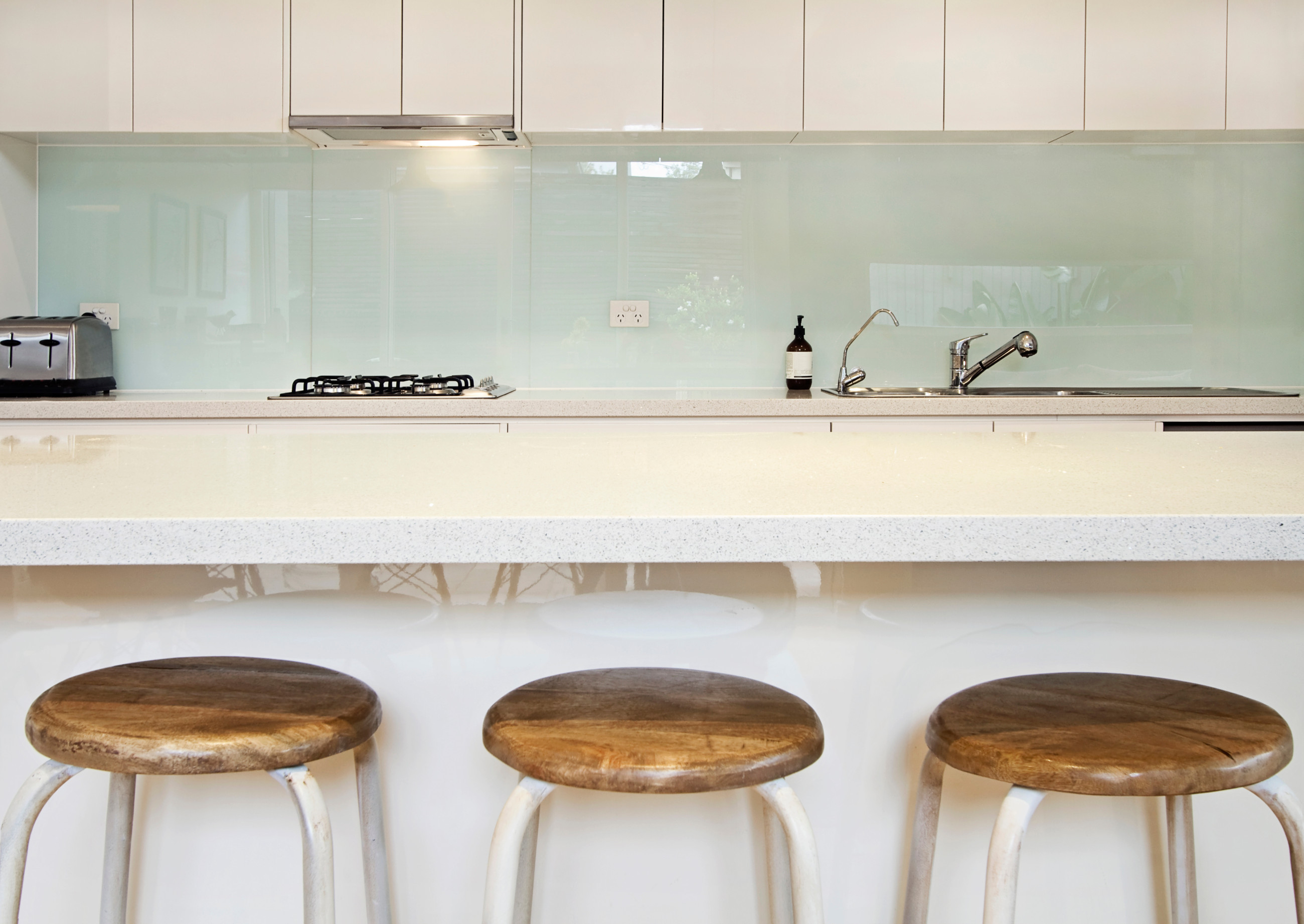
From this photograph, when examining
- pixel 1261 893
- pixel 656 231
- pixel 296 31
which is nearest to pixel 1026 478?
pixel 1261 893

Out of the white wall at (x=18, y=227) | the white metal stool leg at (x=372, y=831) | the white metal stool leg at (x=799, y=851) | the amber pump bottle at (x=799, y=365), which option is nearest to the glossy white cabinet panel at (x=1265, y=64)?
the amber pump bottle at (x=799, y=365)

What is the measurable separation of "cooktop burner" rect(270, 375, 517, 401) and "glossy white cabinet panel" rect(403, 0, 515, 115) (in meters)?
0.81

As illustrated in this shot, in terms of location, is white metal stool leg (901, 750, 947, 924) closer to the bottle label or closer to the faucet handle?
the bottle label

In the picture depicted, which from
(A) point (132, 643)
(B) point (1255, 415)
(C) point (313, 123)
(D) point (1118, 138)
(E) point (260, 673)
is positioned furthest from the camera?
(D) point (1118, 138)

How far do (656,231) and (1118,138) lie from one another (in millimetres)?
1547

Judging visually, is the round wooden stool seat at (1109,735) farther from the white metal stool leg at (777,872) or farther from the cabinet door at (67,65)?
the cabinet door at (67,65)

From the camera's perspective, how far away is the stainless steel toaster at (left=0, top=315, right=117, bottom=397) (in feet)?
9.39

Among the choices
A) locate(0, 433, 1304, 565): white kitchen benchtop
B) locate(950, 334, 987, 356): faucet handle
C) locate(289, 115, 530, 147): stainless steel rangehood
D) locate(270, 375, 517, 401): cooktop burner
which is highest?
locate(289, 115, 530, 147): stainless steel rangehood

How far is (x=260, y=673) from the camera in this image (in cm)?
99

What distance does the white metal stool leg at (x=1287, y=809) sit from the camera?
866mm

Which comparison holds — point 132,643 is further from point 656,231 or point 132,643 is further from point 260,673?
point 656,231

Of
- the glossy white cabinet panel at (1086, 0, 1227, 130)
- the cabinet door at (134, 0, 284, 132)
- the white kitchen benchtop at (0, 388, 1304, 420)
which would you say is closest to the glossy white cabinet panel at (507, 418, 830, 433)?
the white kitchen benchtop at (0, 388, 1304, 420)

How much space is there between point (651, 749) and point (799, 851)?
0.14m

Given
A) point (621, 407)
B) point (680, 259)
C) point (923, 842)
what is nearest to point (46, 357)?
point (621, 407)
